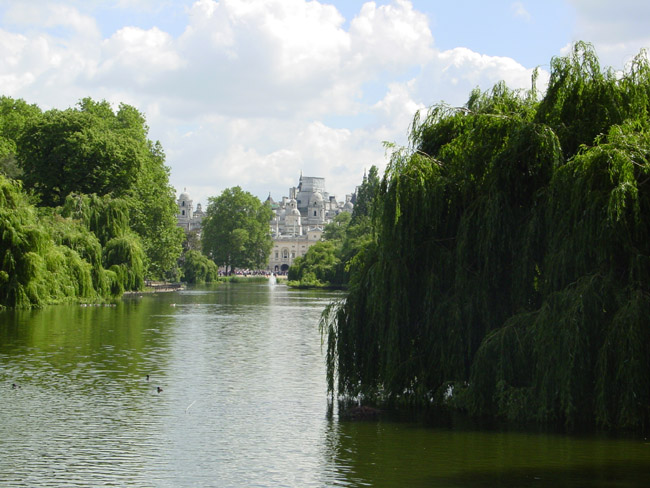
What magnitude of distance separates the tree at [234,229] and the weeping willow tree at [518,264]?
11583 centimetres

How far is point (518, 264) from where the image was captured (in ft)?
49.3

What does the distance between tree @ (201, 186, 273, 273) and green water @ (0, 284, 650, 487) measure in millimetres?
109306

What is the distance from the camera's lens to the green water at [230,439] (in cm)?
1188

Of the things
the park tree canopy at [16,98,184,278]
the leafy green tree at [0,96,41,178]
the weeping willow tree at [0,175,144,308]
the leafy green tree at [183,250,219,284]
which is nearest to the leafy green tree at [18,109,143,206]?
the park tree canopy at [16,98,184,278]

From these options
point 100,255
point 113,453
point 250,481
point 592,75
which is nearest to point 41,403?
point 113,453

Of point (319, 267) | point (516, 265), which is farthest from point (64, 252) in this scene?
point (319, 267)

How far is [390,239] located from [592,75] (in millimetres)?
4503

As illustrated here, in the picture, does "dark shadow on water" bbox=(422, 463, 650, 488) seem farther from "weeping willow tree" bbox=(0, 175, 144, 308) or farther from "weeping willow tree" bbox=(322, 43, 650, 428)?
"weeping willow tree" bbox=(0, 175, 144, 308)

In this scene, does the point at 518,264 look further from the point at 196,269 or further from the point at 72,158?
the point at 196,269

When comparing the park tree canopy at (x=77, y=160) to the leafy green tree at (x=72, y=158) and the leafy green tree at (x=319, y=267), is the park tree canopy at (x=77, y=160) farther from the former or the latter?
the leafy green tree at (x=319, y=267)

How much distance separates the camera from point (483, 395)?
14.5 metres

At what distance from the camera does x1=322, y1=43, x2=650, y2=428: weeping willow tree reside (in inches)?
527

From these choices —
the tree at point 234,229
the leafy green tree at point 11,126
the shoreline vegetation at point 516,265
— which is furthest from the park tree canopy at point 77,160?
the tree at point 234,229

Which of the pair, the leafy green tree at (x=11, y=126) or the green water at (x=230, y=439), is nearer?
the green water at (x=230, y=439)
